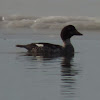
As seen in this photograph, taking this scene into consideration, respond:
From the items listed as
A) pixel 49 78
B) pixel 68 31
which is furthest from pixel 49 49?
pixel 49 78

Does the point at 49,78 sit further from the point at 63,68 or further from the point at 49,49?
the point at 49,49

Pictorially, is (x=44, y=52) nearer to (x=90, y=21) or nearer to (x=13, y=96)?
(x=13, y=96)

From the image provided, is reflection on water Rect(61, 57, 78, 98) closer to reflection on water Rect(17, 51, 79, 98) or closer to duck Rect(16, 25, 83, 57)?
reflection on water Rect(17, 51, 79, 98)

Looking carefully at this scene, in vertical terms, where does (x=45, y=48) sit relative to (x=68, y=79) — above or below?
above

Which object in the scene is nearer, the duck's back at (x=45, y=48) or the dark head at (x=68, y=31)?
the duck's back at (x=45, y=48)

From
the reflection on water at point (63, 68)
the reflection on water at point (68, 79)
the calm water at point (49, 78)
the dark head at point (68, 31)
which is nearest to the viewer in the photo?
the calm water at point (49, 78)

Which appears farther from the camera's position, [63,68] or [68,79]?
[63,68]

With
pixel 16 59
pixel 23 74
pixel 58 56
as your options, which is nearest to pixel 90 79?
pixel 23 74

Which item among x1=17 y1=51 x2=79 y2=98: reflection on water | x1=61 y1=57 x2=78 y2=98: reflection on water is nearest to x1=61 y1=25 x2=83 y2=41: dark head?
x1=17 y1=51 x2=79 y2=98: reflection on water

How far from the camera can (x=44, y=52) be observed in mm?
18172

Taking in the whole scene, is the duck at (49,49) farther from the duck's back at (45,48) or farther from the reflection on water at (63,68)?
the reflection on water at (63,68)

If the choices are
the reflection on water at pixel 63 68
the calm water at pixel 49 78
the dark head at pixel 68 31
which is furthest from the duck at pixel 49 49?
the calm water at pixel 49 78

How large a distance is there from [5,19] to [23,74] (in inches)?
1350

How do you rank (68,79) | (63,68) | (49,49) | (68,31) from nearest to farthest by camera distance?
(68,79) < (63,68) < (49,49) < (68,31)
